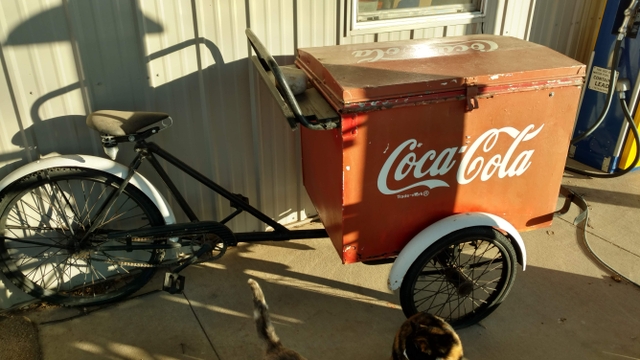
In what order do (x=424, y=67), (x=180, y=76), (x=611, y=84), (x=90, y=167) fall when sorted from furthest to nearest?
(x=611, y=84), (x=180, y=76), (x=90, y=167), (x=424, y=67)

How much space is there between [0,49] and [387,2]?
2.31 m

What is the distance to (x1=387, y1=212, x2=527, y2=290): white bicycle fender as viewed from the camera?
2.62 metres

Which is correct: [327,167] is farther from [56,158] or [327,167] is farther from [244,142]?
[56,158]

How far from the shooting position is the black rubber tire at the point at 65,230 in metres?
2.85

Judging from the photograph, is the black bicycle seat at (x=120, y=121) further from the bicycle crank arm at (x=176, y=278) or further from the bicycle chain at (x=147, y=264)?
the bicycle crank arm at (x=176, y=278)

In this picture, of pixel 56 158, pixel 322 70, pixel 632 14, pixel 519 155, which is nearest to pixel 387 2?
pixel 322 70

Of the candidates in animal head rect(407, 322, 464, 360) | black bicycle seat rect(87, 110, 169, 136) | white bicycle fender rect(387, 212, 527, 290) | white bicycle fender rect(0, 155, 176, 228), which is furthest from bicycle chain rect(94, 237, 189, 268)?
animal head rect(407, 322, 464, 360)

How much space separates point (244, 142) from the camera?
11.3ft

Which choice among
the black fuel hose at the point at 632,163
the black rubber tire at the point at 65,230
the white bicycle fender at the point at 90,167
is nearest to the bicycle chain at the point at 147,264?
the black rubber tire at the point at 65,230

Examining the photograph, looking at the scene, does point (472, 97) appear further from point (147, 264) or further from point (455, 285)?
point (147, 264)

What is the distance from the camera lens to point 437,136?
2447 mm


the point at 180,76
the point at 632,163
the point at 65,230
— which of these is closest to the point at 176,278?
the point at 65,230

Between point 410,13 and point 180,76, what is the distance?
1631mm

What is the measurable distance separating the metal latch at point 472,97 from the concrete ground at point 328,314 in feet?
4.48
